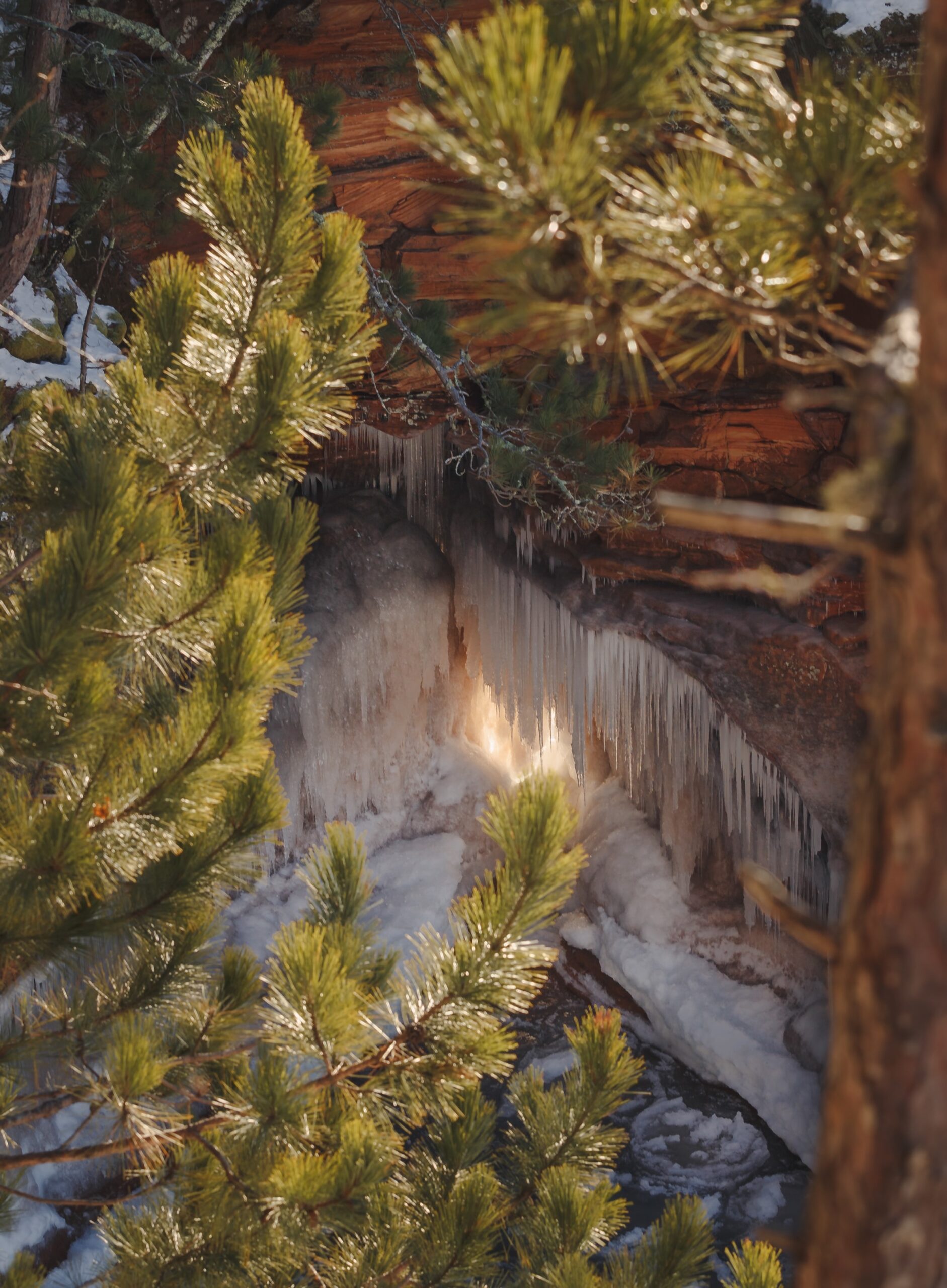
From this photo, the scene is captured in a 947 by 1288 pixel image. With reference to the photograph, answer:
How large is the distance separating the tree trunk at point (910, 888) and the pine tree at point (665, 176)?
0.91 feet

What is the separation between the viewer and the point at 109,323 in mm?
4777

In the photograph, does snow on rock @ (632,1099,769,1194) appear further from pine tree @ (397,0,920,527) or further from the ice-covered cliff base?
pine tree @ (397,0,920,527)

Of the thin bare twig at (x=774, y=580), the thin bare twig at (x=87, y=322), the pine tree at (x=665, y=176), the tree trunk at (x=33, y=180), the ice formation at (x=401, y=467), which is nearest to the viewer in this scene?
the thin bare twig at (x=774, y=580)

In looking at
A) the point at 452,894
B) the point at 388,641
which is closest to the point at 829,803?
the point at 452,894

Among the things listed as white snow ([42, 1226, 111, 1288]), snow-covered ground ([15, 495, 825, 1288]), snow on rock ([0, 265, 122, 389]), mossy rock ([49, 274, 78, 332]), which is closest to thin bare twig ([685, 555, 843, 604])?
snow on rock ([0, 265, 122, 389])

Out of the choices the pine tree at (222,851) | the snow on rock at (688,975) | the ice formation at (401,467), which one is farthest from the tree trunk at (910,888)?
the ice formation at (401,467)

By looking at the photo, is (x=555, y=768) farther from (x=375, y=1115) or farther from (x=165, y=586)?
(x=165, y=586)

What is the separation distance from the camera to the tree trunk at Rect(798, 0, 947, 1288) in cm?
79

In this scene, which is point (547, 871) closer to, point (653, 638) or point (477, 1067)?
point (477, 1067)

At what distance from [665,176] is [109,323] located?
4.12 metres

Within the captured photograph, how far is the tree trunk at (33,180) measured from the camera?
330 centimetres

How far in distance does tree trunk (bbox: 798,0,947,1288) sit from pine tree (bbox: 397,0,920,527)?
0.28m

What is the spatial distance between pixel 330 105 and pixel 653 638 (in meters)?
2.88

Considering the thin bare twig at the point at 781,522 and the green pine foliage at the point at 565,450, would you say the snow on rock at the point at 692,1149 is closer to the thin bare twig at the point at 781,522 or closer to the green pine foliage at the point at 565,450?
the green pine foliage at the point at 565,450
